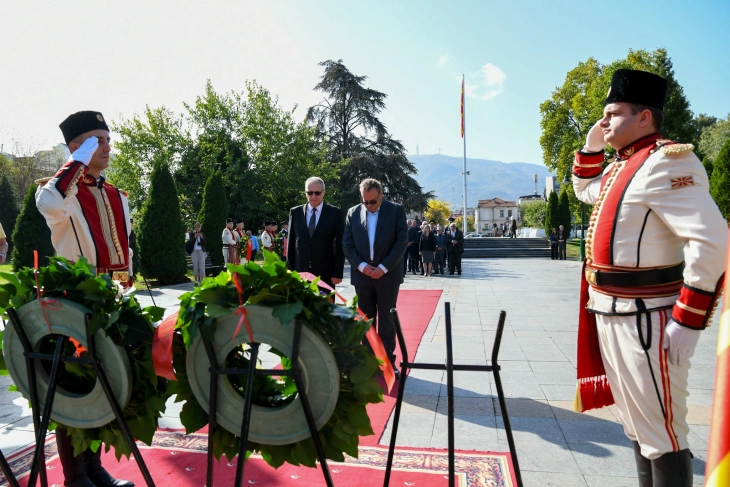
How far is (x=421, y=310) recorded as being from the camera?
9.80 meters

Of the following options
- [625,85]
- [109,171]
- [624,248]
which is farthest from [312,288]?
[109,171]

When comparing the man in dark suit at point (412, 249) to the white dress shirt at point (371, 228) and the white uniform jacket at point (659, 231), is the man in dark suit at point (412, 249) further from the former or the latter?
the white uniform jacket at point (659, 231)

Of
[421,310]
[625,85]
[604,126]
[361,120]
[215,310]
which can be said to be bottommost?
[421,310]

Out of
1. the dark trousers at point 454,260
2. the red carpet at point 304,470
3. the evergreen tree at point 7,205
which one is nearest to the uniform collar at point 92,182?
the red carpet at point 304,470

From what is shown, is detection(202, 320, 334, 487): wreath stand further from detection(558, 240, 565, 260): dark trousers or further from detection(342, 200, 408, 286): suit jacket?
detection(558, 240, 565, 260): dark trousers

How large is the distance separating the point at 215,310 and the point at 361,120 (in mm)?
35199

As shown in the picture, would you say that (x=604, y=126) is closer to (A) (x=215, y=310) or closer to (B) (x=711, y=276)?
(B) (x=711, y=276)

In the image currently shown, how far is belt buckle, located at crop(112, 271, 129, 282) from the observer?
11.2ft

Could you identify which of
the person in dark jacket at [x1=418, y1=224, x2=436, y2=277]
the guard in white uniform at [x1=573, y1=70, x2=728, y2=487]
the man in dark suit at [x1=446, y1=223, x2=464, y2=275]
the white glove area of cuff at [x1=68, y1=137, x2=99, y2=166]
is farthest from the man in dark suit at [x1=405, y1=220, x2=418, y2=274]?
the guard in white uniform at [x1=573, y1=70, x2=728, y2=487]

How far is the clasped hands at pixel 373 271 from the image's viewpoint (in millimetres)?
5012

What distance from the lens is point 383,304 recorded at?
516cm

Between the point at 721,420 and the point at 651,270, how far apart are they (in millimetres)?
1644

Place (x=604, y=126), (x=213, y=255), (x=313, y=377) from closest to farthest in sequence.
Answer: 1. (x=313, y=377)
2. (x=604, y=126)
3. (x=213, y=255)

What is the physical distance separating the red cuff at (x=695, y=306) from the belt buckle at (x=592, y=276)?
40cm
